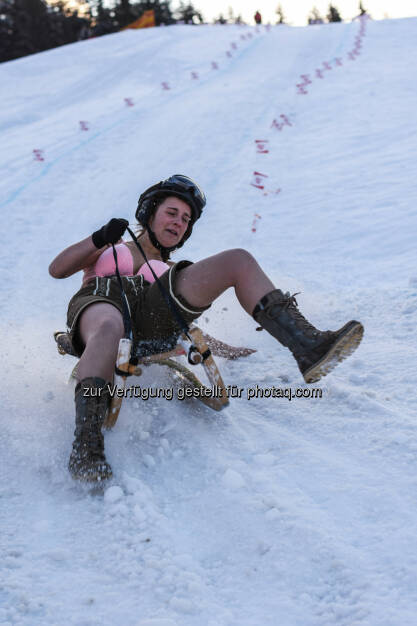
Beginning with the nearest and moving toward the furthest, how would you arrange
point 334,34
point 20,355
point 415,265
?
1. point 20,355
2. point 415,265
3. point 334,34

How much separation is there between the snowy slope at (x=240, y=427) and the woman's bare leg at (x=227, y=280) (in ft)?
1.81

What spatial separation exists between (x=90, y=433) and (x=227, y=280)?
0.81 metres

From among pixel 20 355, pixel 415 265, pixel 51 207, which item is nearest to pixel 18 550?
pixel 20 355

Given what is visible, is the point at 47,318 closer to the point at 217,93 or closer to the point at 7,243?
the point at 7,243

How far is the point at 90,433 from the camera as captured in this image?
1.89m

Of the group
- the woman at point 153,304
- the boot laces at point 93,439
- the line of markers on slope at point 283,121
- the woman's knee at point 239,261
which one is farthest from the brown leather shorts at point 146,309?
the line of markers on slope at point 283,121

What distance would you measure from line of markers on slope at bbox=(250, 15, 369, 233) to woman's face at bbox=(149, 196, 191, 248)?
2806 mm

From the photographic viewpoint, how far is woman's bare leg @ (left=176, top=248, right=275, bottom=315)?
7.09ft

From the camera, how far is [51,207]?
20.5 feet

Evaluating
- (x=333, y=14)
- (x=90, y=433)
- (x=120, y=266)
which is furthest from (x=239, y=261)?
(x=333, y=14)

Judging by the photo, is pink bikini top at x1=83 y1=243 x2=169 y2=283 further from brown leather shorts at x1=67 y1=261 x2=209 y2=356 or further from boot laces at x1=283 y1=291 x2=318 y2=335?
boot laces at x1=283 y1=291 x2=318 y2=335

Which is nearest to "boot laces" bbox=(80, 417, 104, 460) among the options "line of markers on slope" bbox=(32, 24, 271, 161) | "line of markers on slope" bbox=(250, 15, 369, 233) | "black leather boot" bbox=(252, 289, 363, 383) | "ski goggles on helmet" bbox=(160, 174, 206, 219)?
"black leather boot" bbox=(252, 289, 363, 383)

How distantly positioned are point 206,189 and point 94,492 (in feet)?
17.5

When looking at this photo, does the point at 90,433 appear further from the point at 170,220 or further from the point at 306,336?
the point at 170,220
